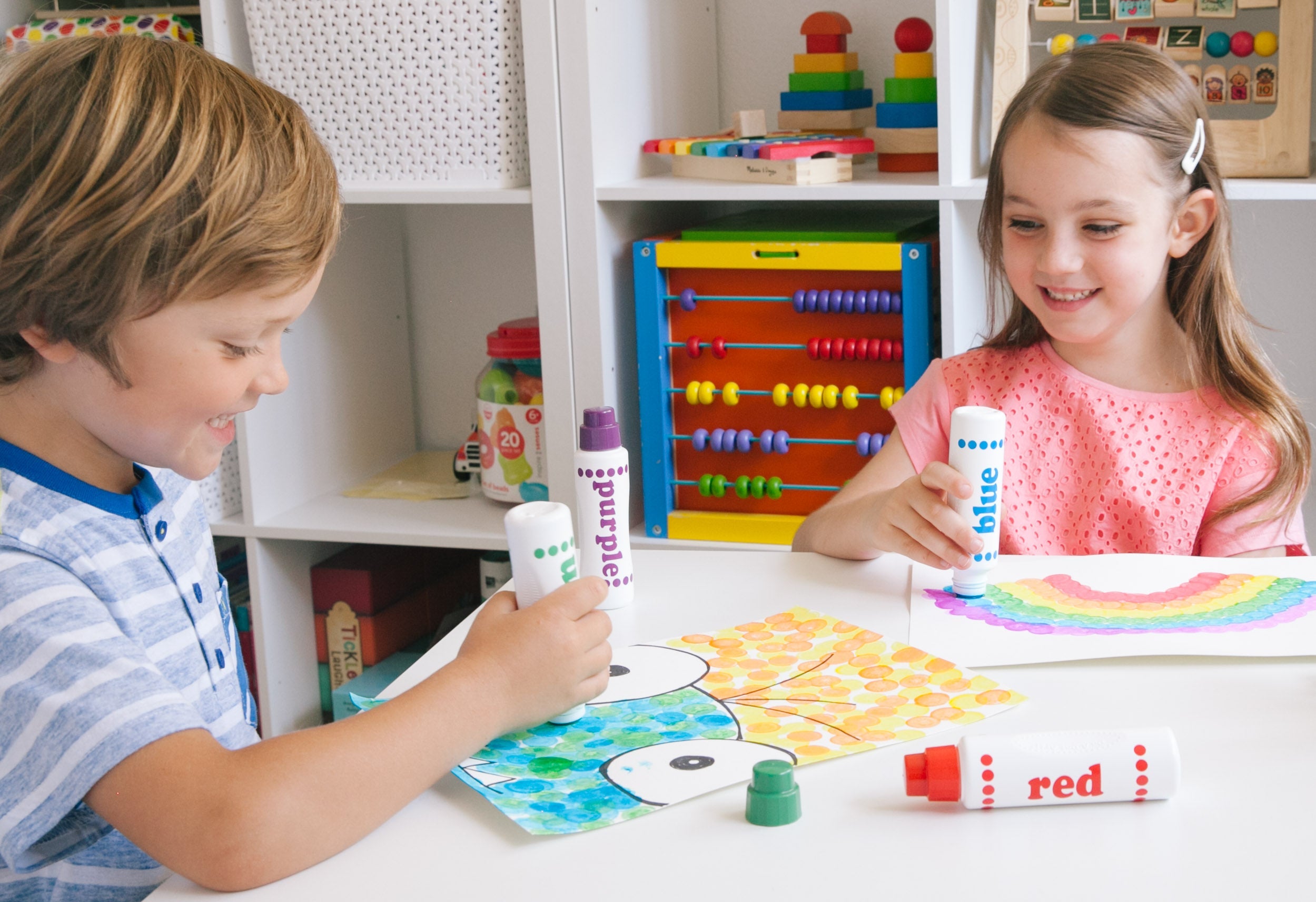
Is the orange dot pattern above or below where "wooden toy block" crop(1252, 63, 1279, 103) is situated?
below

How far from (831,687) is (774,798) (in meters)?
0.16

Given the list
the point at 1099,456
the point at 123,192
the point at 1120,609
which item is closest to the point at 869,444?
the point at 1099,456

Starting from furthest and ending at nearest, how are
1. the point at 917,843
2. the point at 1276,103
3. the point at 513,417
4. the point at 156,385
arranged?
1. the point at 513,417
2. the point at 1276,103
3. the point at 156,385
4. the point at 917,843

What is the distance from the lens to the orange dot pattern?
691 millimetres

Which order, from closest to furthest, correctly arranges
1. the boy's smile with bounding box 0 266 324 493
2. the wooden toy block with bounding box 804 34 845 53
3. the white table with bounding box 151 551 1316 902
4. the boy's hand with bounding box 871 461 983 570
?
1. the white table with bounding box 151 551 1316 902
2. the boy's smile with bounding box 0 266 324 493
3. the boy's hand with bounding box 871 461 983 570
4. the wooden toy block with bounding box 804 34 845 53

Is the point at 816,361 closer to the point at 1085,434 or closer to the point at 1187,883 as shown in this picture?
the point at 1085,434

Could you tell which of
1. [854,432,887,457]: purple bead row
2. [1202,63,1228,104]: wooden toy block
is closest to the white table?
[854,432,887,457]: purple bead row

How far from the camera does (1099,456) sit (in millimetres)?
1208

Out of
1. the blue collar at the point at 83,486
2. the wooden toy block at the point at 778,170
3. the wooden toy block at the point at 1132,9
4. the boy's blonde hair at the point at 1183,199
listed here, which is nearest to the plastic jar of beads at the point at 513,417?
the wooden toy block at the point at 778,170

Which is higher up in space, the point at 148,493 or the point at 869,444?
the point at 148,493

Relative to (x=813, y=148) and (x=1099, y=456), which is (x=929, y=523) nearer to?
(x=1099, y=456)

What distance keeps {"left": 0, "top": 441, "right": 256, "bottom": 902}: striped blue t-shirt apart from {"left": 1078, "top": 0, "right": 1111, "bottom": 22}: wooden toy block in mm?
1053

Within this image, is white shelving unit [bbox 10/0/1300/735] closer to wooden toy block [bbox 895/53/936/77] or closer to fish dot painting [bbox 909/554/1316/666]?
wooden toy block [bbox 895/53/936/77]

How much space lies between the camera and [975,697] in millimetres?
728
